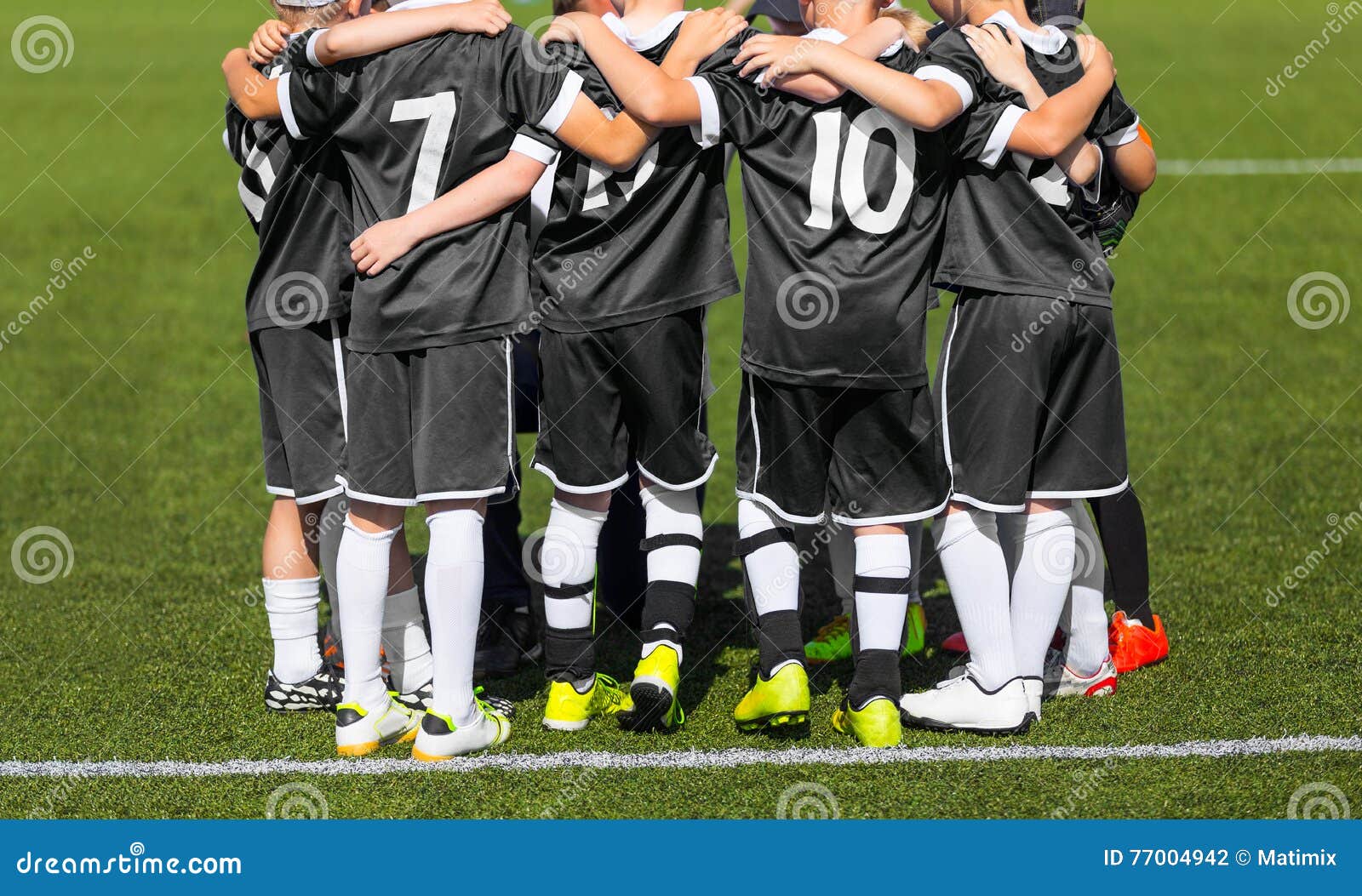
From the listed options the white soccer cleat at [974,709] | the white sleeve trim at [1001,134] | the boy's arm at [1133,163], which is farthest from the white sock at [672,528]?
the boy's arm at [1133,163]

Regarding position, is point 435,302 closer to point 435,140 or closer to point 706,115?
point 435,140

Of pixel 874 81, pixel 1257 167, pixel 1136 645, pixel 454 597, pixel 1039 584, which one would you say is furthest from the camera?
pixel 1257 167

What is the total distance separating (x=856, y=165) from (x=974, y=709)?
146cm

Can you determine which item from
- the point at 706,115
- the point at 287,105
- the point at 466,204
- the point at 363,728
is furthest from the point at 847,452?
the point at 287,105

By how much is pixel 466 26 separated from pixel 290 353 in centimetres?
102

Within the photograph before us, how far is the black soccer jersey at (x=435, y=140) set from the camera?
11.5ft

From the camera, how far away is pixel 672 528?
3.93 m

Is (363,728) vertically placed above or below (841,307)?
below

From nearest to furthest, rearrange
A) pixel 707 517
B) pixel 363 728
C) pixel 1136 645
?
pixel 363 728, pixel 1136 645, pixel 707 517

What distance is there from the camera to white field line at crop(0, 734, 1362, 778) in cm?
367

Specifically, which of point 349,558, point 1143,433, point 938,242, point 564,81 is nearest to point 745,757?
point 349,558

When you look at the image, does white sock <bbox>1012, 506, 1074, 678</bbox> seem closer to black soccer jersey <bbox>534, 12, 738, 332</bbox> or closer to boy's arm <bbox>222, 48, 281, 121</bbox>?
black soccer jersey <bbox>534, 12, 738, 332</bbox>

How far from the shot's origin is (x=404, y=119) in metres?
3.52

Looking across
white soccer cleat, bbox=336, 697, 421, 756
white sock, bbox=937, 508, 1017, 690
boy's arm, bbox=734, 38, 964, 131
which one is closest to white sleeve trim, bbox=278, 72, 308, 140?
boy's arm, bbox=734, 38, 964, 131
